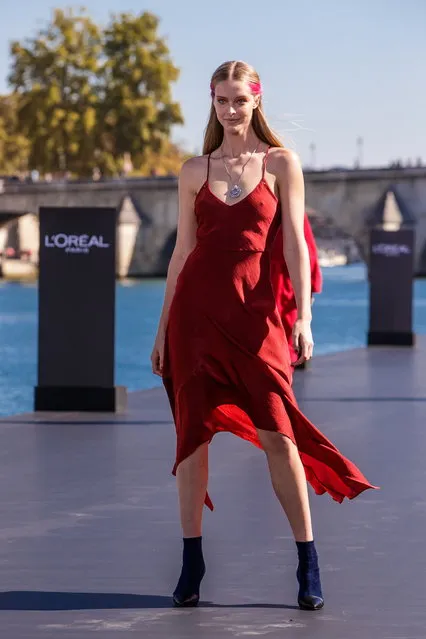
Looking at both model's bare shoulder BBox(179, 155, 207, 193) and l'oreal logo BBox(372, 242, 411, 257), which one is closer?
model's bare shoulder BBox(179, 155, 207, 193)

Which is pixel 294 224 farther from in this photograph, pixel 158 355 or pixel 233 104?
pixel 158 355

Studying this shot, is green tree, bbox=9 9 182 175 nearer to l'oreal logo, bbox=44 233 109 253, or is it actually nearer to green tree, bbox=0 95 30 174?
green tree, bbox=0 95 30 174

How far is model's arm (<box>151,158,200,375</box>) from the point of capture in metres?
4.48

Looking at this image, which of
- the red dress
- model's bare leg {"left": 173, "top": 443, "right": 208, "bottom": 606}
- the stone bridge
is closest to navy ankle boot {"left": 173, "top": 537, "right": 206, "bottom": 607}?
model's bare leg {"left": 173, "top": 443, "right": 208, "bottom": 606}

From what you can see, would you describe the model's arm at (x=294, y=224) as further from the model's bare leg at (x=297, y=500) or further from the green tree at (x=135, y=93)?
the green tree at (x=135, y=93)

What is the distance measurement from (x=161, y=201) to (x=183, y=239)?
69414mm

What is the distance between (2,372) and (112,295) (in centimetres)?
1138

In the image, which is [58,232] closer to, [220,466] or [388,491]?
[220,466]

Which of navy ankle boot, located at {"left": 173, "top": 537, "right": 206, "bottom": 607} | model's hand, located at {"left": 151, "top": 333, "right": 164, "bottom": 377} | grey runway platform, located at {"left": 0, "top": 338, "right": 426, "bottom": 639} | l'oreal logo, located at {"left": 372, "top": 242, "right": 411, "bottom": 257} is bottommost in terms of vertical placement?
grey runway platform, located at {"left": 0, "top": 338, "right": 426, "bottom": 639}

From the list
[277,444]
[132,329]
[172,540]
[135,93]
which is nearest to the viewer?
[277,444]

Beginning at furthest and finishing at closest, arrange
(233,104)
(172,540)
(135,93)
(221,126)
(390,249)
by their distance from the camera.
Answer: (135,93)
(390,249)
(172,540)
(221,126)
(233,104)

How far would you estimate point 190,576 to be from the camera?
4.39 meters

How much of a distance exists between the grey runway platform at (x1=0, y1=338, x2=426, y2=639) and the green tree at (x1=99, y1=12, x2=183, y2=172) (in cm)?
6334

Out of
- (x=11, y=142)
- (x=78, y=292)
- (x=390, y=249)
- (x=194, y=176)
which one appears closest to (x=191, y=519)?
(x=194, y=176)
